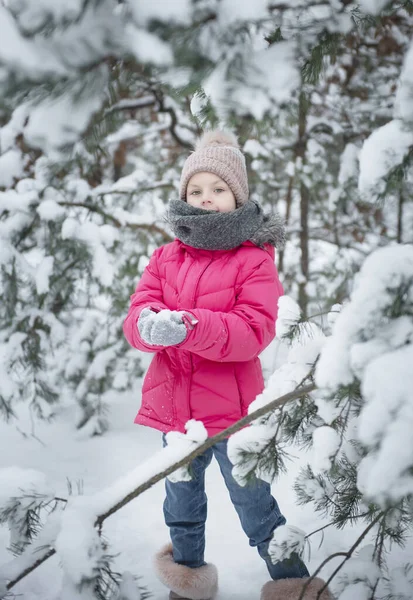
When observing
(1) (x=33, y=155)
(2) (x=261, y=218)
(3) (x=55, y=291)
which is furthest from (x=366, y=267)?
(1) (x=33, y=155)

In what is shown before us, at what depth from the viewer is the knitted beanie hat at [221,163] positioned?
1.83m

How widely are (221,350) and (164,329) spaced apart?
0.26 metres

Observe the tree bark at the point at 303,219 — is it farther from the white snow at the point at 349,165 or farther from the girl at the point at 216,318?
the girl at the point at 216,318

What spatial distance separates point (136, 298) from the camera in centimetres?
187

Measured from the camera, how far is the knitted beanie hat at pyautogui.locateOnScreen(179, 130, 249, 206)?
6.00ft

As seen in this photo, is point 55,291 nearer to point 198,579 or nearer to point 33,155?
point 33,155

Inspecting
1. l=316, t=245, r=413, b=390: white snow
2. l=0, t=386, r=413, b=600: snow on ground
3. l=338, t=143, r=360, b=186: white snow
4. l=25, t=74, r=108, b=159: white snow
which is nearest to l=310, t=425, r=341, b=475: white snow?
l=316, t=245, r=413, b=390: white snow

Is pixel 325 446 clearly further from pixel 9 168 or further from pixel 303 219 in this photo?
pixel 303 219

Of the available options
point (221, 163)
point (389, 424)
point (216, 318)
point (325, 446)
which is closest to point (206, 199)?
point (221, 163)

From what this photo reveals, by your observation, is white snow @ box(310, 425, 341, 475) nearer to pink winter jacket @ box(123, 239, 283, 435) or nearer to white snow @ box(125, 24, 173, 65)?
pink winter jacket @ box(123, 239, 283, 435)

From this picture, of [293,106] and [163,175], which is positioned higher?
[163,175]

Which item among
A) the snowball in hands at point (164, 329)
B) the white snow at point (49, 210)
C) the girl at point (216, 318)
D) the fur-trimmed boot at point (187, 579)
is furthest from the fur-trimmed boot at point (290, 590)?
the white snow at point (49, 210)

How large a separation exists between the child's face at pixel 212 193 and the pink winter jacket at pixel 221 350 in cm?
19

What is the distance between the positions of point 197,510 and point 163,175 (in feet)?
11.7
